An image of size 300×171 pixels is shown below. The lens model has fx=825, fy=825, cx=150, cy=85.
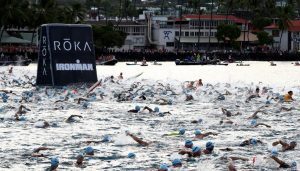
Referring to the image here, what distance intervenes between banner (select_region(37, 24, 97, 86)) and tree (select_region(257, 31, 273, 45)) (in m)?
119

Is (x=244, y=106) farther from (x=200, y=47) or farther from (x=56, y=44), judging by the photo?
(x=200, y=47)

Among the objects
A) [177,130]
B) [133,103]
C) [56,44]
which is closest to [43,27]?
[56,44]

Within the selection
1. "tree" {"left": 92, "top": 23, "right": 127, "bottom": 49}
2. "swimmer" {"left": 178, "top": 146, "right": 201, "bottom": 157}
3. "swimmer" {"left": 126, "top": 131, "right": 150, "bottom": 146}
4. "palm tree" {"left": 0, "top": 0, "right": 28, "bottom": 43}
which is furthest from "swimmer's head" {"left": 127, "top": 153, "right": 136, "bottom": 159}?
"tree" {"left": 92, "top": 23, "right": 127, "bottom": 49}

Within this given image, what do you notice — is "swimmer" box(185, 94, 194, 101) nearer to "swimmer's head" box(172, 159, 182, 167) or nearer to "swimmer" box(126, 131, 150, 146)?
"swimmer" box(126, 131, 150, 146)

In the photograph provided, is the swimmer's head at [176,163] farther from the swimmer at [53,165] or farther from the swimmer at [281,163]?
the swimmer at [53,165]

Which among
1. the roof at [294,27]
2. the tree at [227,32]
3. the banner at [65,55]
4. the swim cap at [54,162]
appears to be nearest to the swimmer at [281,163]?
the swim cap at [54,162]

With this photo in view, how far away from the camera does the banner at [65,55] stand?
47344 mm

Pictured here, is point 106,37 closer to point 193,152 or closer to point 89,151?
point 89,151

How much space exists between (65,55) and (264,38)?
12106 centimetres

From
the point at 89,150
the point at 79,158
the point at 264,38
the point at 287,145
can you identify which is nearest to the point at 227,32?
the point at 264,38

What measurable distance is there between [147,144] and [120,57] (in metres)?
123

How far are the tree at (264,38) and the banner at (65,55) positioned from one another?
119 metres

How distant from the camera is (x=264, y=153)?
66.5ft

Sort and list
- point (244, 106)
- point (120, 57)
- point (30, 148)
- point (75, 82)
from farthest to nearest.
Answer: point (120, 57)
point (75, 82)
point (244, 106)
point (30, 148)
